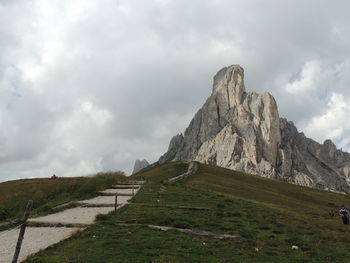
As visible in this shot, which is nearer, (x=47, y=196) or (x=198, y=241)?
(x=198, y=241)

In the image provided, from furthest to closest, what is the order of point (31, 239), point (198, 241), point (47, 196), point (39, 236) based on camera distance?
point (47, 196) < point (39, 236) < point (31, 239) < point (198, 241)

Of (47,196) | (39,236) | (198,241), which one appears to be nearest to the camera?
(198,241)

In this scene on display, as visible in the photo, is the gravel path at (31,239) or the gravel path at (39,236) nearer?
the gravel path at (31,239)

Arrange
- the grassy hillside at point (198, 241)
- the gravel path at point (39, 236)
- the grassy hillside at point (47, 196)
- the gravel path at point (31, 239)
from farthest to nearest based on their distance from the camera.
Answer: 1. the grassy hillside at point (47, 196)
2. the gravel path at point (39, 236)
3. the gravel path at point (31, 239)
4. the grassy hillside at point (198, 241)

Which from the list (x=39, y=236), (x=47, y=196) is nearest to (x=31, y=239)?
(x=39, y=236)

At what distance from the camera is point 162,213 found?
968 inches

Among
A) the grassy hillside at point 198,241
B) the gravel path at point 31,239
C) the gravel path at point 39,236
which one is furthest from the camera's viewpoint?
the gravel path at point 39,236

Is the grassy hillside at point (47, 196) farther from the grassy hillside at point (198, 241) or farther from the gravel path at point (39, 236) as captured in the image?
the grassy hillside at point (198, 241)

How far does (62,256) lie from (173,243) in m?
5.31

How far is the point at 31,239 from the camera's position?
18000 millimetres

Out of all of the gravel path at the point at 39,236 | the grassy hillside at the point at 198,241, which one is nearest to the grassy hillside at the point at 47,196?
Answer: the gravel path at the point at 39,236

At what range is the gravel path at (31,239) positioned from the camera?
A: 592 inches

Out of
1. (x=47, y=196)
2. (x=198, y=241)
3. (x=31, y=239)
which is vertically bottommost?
(x=31, y=239)

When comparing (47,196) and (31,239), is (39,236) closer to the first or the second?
(31,239)
